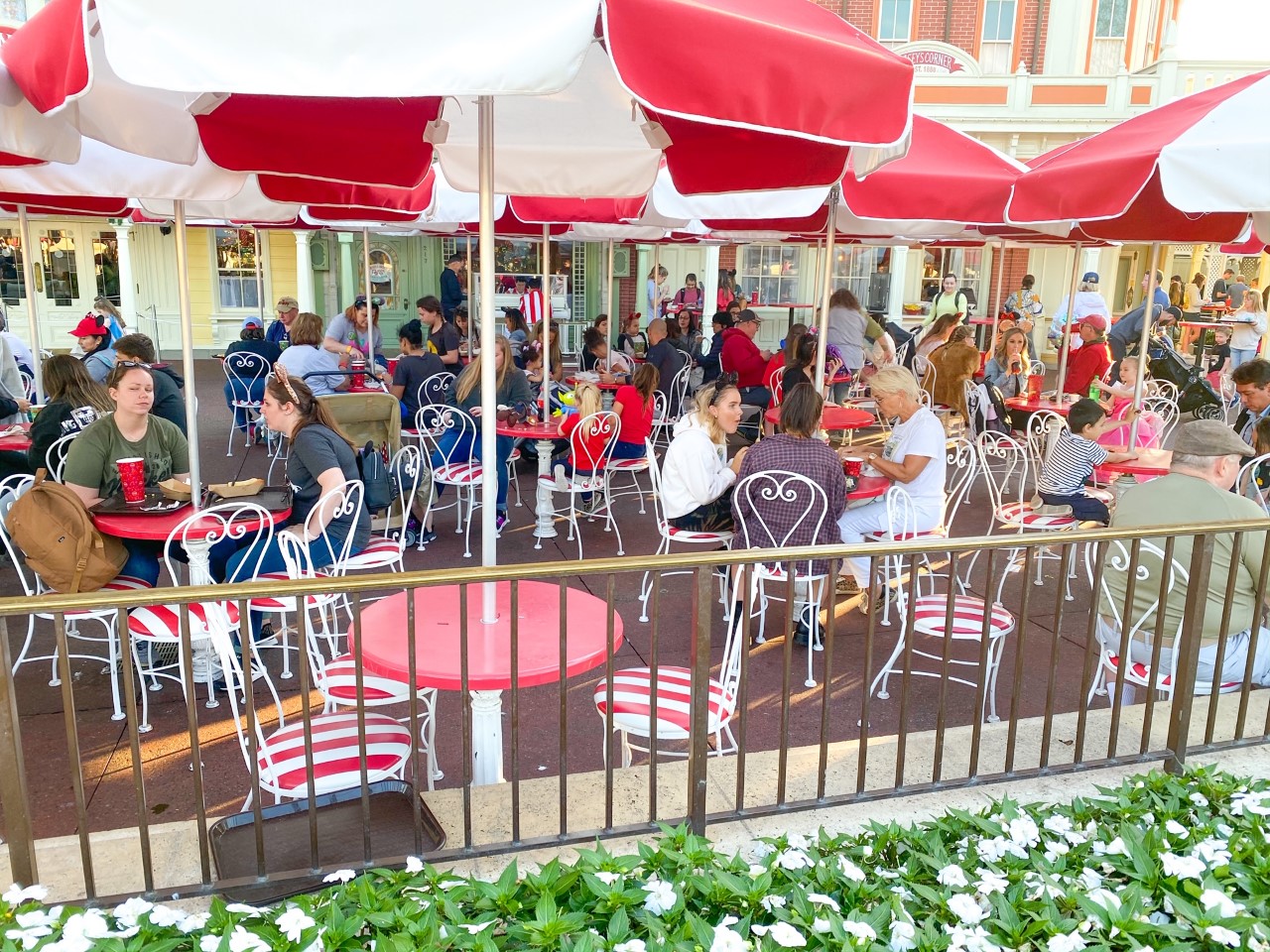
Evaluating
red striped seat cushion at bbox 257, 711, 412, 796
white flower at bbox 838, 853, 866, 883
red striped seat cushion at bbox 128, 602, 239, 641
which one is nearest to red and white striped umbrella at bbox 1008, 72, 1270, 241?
white flower at bbox 838, 853, 866, 883

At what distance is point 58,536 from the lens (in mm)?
3787

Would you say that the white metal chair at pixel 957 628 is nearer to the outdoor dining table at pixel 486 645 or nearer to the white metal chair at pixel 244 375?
the outdoor dining table at pixel 486 645

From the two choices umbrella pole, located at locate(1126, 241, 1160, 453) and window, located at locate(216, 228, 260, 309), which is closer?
umbrella pole, located at locate(1126, 241, 1160, 453)

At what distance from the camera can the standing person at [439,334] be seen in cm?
946

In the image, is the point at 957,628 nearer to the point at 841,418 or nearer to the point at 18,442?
the point at 841,418

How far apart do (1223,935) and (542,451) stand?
5.39 m

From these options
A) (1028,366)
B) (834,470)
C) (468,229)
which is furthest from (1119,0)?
(834,470)

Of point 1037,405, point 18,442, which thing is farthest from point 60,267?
point 1037,405

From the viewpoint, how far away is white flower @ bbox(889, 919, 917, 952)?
200 cm

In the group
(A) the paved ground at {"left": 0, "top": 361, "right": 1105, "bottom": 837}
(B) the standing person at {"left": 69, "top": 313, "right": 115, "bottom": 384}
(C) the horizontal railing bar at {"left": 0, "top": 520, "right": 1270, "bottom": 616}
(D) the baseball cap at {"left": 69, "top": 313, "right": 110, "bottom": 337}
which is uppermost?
(D) the baseball cap at {"left": 69, "top": 313, "right": 110, "bottom": 337}

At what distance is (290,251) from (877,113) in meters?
18.1

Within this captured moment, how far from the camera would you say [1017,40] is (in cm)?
1939

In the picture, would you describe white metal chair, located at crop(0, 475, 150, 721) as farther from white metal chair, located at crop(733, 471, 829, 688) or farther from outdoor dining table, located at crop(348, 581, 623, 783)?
white metal chair, located at crop(733, 471, 829, 688)

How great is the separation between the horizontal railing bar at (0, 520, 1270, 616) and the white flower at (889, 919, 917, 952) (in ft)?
2.93
